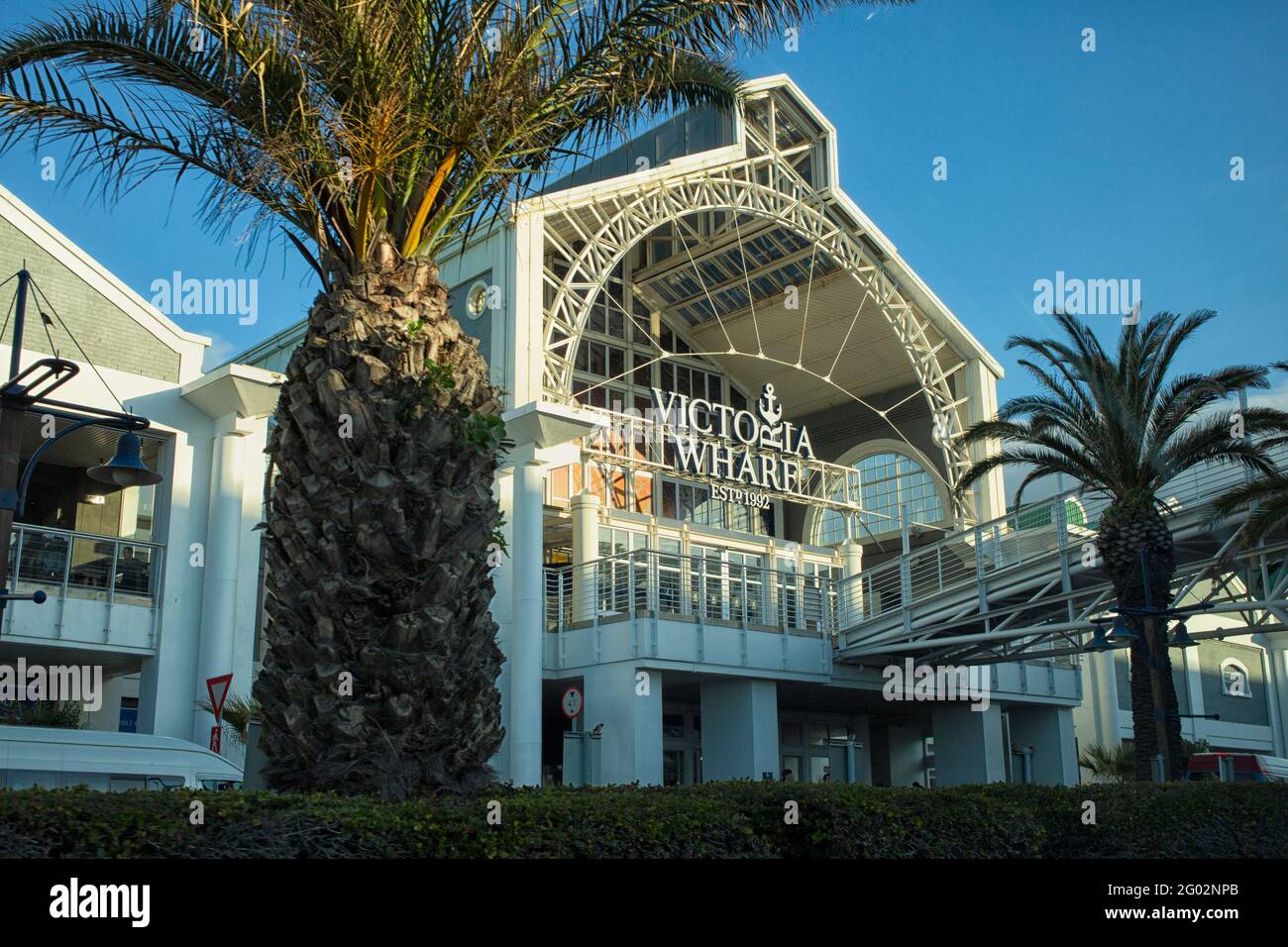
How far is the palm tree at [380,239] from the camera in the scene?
8047 millimetres

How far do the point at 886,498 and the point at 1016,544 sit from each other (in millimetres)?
15296

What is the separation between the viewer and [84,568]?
21312 millimetres

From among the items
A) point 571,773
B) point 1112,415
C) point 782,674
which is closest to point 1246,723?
point 782,674

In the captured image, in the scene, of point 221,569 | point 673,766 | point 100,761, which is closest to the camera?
point 100,761

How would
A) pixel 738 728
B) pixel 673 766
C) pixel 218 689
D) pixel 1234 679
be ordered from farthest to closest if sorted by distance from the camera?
1. pixel 1234 679
2. pixel 673 766
3. pixel 738 728
4. pixel 218 689

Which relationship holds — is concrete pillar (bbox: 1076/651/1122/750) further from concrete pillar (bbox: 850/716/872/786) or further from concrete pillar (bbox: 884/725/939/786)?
concrete pillar (bbox: 850/716/872/786)

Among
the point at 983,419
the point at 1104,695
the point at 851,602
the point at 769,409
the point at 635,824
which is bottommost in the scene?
the point at 635,824

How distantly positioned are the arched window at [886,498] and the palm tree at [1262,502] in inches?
755

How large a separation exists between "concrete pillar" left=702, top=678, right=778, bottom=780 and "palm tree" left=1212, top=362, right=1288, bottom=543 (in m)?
Result: 10.1

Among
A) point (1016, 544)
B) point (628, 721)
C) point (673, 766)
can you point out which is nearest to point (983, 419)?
point (1016, 544)

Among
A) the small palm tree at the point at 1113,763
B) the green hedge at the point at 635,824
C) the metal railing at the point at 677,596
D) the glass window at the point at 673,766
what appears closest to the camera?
the green hedge at the point at 635,824

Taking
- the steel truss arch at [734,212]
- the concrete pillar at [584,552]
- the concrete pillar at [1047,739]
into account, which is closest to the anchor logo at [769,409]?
the steel truss arch at [734,212]

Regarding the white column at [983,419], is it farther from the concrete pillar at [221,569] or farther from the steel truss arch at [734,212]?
the concrete pillar at [221,569]

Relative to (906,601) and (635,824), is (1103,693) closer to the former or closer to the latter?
(906,601)
